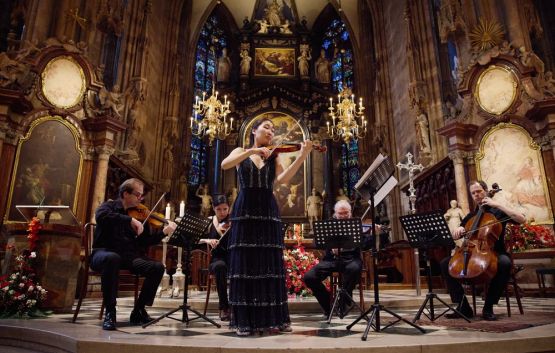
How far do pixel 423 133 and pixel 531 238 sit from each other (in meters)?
4.79

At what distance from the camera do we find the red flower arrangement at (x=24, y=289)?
4508 mm

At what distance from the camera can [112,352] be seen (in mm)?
2695

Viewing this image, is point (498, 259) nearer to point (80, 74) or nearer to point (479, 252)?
point (479, 252)

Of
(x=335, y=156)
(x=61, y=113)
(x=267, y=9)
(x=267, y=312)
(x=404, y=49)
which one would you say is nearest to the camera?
(x=267, y=312)

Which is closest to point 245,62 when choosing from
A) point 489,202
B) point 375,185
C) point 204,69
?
point 204,69

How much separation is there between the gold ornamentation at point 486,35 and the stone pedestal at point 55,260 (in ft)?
30.7

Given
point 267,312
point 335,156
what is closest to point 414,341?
point 267,312

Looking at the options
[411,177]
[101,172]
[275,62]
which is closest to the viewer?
[411,177]

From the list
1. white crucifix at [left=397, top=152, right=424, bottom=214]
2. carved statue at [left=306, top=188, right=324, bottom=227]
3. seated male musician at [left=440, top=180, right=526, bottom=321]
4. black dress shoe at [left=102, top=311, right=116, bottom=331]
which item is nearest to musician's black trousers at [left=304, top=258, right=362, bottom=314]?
seated male musician at [left=440, top=180, right=526, bottom=321]

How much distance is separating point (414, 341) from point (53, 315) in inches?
160

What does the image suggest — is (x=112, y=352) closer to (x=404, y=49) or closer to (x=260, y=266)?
(x=260, y=266)

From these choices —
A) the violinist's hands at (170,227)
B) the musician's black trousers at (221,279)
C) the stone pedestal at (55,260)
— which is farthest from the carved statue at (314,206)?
the violinist's hands at (170,227)

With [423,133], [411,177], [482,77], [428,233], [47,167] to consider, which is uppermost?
[482,77]

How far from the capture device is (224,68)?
20812 mm
